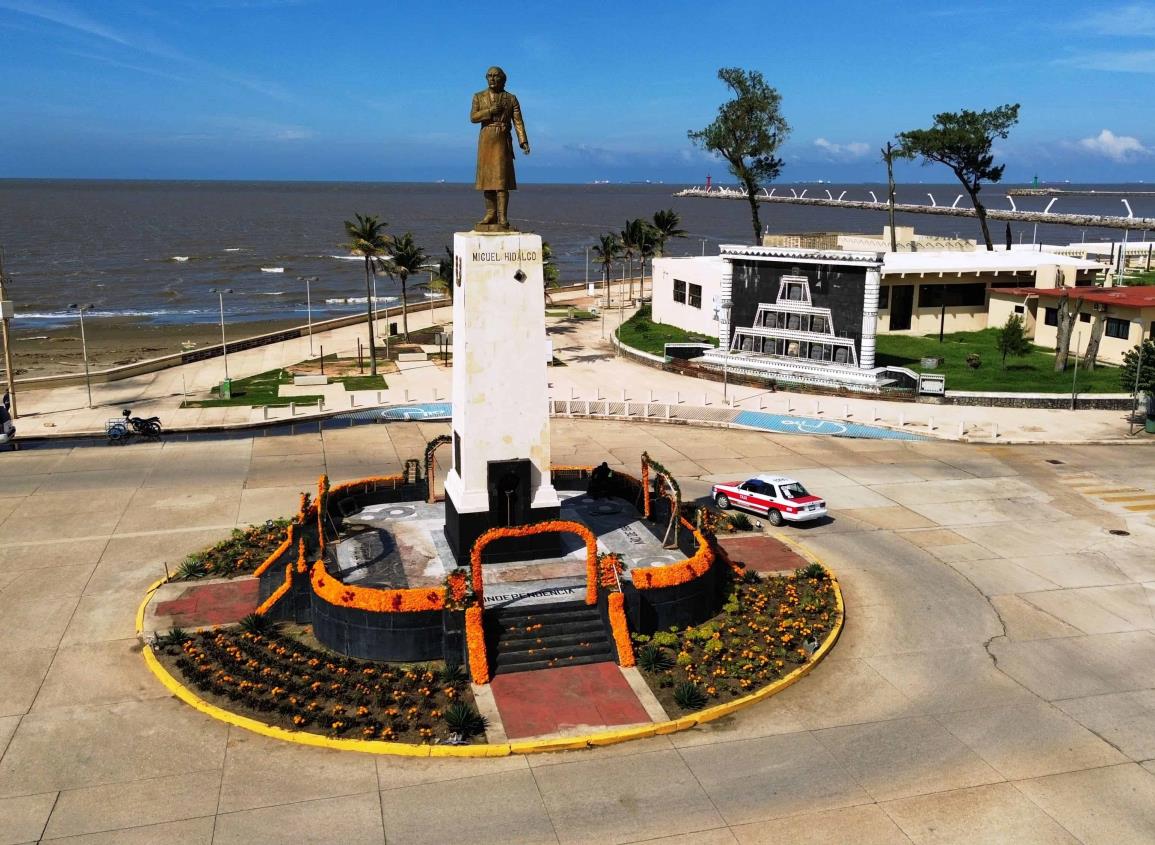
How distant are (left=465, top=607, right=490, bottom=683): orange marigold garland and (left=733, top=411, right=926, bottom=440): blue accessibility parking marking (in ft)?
81.9

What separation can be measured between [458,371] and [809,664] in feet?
35.4

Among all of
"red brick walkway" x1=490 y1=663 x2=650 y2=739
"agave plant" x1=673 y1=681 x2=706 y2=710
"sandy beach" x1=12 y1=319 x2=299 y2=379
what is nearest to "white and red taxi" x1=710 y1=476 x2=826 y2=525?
"red brick walkway" x1=490 y1=663 x2=650 y2=739

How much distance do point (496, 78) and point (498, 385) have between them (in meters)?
7.44

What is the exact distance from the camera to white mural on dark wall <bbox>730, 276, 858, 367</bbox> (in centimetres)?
5231

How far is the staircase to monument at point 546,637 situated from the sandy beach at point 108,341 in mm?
49941

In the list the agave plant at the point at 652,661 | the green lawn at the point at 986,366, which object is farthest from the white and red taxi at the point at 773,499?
the green lawn at the point at 986,366

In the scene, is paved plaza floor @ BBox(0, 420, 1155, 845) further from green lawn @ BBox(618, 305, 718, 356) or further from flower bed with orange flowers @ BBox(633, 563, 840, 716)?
green lawn @ BBox(618, 305, 718, 356)

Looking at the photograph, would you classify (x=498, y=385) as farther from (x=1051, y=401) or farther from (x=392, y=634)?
(x=1051, y=401)

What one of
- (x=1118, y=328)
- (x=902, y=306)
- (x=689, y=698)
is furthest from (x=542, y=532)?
(x=902, y=306)

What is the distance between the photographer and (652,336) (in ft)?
224

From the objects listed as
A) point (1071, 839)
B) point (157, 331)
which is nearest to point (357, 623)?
point (1071, 839)

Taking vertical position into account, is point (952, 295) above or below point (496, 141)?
below

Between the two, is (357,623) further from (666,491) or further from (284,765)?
(666,491)

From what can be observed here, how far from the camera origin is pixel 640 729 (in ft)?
62.4
